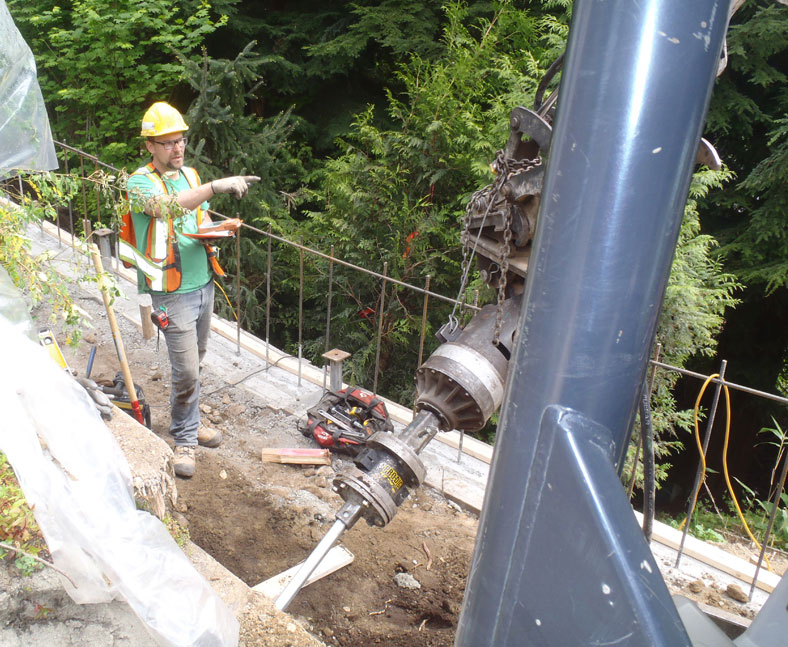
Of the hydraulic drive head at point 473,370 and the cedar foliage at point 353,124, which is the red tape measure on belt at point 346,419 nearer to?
the hydraulic drive head at point 473,370

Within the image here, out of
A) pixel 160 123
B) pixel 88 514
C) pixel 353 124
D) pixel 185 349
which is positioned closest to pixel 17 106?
pixel 160 123

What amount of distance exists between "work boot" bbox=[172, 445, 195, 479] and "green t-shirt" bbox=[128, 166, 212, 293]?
1082 mm

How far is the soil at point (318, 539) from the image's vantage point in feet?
11.4

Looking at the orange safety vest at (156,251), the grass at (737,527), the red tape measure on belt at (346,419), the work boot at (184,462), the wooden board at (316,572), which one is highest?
the orange safety vest at (156,251)

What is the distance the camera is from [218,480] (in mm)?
4484

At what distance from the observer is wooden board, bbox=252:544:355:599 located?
3.51 meters

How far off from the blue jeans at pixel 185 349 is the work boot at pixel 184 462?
8cm

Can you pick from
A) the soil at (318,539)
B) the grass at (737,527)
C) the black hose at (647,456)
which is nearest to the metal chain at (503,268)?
the black hose at (647,456)

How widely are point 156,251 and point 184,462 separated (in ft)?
4.53

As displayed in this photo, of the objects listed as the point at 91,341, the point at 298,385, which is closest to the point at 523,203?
the point at 298,385

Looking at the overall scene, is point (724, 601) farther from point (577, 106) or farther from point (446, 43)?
point (446, 43)

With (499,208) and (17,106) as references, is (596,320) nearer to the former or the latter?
(499,208)

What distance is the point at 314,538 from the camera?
13.2ft

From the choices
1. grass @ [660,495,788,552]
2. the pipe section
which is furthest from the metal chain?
grass @ [660,495,788,552]
